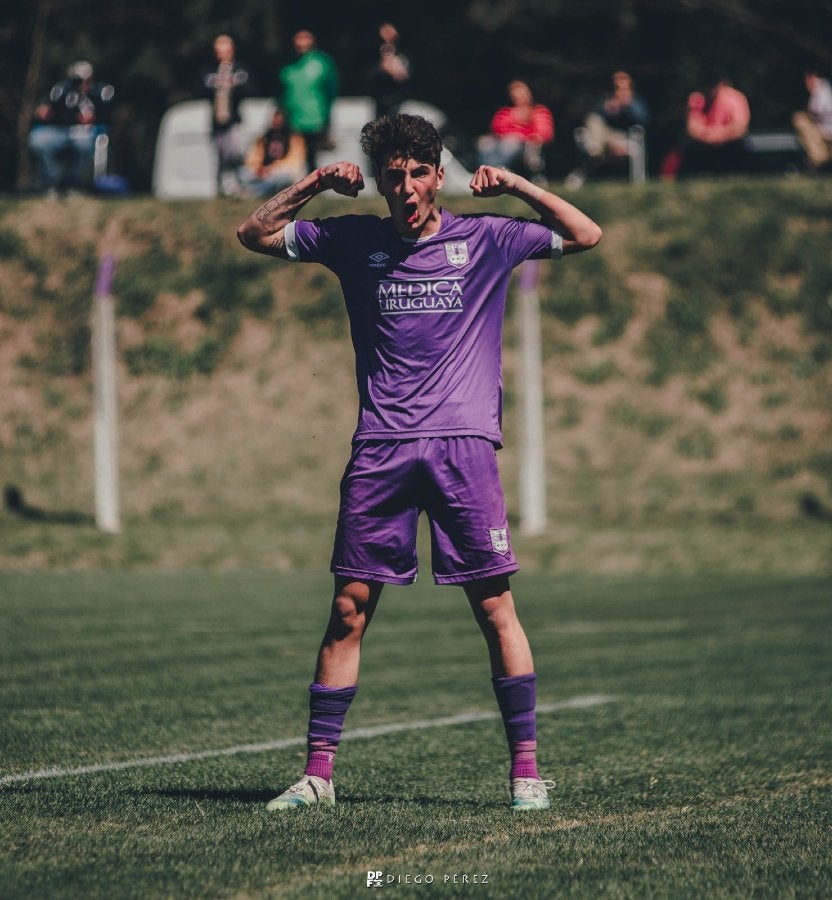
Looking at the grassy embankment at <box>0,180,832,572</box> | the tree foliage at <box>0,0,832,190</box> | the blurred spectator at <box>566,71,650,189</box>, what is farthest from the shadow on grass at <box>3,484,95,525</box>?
the tree foliage at <box>0,0,832,190</box>

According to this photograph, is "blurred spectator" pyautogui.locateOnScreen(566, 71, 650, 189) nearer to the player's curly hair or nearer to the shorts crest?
the player's curly hair

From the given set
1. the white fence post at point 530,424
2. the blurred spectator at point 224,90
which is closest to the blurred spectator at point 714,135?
the white fence post at point 530,424

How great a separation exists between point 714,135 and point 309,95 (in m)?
5.84

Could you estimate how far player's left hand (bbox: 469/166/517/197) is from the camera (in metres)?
5.90

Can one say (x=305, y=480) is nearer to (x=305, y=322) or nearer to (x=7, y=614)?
(x=305, y=322)

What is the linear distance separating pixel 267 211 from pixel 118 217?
19.3 meters

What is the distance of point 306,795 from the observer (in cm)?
585

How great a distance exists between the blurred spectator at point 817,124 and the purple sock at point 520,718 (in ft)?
62.7

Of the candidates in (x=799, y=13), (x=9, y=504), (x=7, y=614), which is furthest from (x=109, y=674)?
(x=799, y=13)

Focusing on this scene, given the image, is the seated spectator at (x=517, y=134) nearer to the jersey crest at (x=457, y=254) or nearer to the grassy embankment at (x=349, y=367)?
the grassy embankment at (x=349, y=367)

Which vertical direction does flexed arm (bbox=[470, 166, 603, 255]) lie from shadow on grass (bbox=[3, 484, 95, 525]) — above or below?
above

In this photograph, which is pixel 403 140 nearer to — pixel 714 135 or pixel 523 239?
pixel 523 239

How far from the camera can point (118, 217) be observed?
2483 cm

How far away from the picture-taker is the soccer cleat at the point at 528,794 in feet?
19.3
